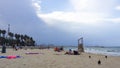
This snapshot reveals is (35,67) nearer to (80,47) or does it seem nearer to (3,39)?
(80,47)

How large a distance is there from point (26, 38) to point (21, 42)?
21.3 feet

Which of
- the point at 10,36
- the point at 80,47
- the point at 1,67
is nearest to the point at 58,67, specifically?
the point at 1,67

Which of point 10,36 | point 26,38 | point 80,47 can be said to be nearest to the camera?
point 80,47

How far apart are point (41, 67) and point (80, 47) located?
120 feet

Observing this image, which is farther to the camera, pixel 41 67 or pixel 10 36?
pixel 10 36

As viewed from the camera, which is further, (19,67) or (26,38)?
(26,38)

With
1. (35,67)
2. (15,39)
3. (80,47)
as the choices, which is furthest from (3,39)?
(35,67)

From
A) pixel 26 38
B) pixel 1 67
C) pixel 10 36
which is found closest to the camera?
pixel 1 67

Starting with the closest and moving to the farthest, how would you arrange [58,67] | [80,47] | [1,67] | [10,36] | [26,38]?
[1,67]
[58,67]
[80,47]
[10,36]
[26,38]

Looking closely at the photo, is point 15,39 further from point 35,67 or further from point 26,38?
point 35,67

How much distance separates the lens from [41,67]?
1468 centimetres

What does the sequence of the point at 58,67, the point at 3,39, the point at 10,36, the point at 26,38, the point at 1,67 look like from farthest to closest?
the point at 26,38 → the point at 10,36 → the point at 3,39 → the point at 58,67 → the point at 1,67

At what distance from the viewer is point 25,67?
14.3 m

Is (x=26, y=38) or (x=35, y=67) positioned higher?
(x=26, y=38)
